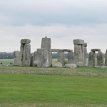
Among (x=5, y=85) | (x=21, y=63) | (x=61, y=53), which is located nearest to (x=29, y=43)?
(x=21, y=63)

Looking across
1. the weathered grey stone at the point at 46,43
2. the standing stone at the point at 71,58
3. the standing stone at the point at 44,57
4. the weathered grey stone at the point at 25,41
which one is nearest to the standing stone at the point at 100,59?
the standing stone at the point at 71,58

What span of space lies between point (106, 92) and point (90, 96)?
83.7 inches

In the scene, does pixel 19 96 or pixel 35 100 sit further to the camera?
pixel 19 96

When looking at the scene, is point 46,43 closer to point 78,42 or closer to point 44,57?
point 44,57

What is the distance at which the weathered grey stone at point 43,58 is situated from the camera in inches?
1948

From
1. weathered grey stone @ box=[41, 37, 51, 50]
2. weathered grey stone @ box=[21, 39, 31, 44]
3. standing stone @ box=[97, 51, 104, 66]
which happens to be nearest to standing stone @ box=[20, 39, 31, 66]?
weathered grey stone @ box=[21, 39, 31, 44]

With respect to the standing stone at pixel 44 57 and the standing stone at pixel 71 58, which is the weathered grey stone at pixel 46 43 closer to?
the standing stone at pixel 44 57

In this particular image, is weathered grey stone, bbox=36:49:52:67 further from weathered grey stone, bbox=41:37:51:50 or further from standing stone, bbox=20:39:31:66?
standing stone, bbox=20:39:31:66

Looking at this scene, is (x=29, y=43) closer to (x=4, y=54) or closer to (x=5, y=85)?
(x=5, y=85)

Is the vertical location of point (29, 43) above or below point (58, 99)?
above

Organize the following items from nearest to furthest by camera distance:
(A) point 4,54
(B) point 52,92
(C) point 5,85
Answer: (B) point 52,92
(C) point 5,85
(A) point 4,54

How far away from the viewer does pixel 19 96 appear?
19.2 metres

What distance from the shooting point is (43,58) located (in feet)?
163

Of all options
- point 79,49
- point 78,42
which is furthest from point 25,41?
point 79,49
